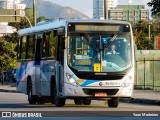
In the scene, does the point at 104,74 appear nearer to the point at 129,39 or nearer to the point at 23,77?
the point at 129,39

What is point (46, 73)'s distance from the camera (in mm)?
30250

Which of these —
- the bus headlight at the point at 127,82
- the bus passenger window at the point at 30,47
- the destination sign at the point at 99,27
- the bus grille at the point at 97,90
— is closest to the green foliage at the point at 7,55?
the bus passenger window at the point at 30,47

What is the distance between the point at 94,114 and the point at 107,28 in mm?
5039

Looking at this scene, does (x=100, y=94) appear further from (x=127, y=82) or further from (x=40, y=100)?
(x=40, y=100)

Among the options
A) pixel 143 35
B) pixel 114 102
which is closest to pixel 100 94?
pixel 114 102

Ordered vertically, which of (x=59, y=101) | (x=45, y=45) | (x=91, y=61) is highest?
(x=45, y=45)

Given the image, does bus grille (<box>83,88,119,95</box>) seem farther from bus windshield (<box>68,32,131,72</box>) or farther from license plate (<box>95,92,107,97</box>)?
bus windshield (<box>68,32,131,72</box>)

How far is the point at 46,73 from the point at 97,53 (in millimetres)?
3007

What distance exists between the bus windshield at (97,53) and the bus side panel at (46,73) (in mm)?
1421

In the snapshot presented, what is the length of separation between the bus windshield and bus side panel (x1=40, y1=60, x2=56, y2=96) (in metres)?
1.42

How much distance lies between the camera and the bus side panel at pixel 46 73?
2940cm

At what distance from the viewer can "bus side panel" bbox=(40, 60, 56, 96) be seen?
→ 1158 inches

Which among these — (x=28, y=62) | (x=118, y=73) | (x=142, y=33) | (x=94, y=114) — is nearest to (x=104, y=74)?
(x=118, y=73)

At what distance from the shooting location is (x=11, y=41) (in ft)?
269
